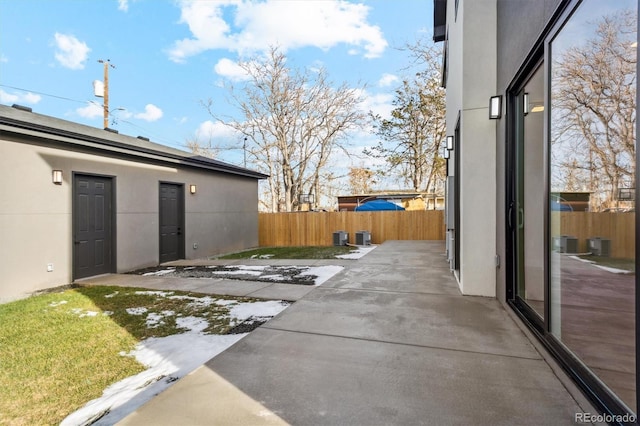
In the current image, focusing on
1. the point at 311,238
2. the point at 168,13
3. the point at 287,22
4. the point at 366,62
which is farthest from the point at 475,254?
the point at 366,62

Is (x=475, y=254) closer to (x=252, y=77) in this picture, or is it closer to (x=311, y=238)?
(x=311, y=238)

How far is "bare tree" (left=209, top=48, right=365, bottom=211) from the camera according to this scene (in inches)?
672

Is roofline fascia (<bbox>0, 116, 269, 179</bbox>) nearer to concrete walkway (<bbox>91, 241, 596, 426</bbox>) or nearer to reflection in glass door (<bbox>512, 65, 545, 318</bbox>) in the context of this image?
concrete walkway (<bbox>91, 241, 596, 426</bbox>)

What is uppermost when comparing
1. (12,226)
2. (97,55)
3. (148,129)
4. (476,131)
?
(97,55)

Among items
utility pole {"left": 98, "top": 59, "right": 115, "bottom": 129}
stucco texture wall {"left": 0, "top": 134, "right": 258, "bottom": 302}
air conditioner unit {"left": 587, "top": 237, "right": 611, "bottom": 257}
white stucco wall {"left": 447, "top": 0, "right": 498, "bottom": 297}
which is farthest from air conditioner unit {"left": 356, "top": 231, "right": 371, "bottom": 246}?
utility pole {"left": 98, "top": 59, "right": 115, "bottom": 129}

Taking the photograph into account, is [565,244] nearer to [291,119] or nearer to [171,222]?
[171,222]

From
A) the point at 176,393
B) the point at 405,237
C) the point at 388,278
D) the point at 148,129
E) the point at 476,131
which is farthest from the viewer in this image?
the point at 148,129

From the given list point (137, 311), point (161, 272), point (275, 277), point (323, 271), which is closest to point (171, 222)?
point (161, 272)

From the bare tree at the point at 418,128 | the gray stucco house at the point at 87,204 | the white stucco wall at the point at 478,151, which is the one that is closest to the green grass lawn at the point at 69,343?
the gray stucco house at the point at 87,204

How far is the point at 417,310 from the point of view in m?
3.37

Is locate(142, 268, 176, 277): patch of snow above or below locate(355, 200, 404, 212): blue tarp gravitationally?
below

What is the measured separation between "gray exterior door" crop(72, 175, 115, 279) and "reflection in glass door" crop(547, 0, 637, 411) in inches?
292

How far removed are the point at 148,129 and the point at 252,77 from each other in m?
6.35

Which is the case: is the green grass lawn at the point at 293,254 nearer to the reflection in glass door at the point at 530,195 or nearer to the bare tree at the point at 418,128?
the reflection in glass door at the point at 530,195
